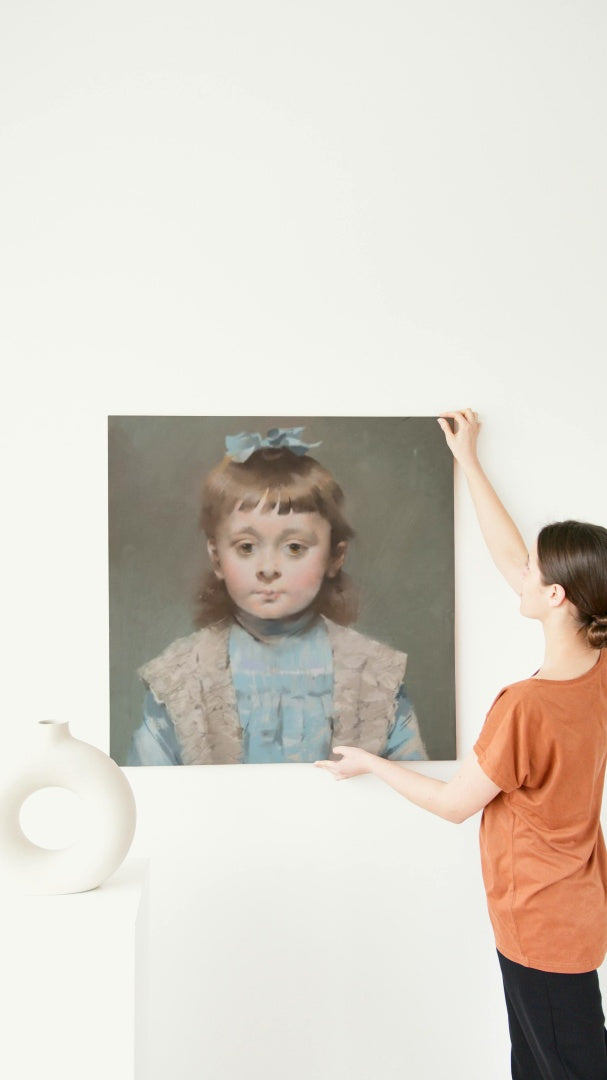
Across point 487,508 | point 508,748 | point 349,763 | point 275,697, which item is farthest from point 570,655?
point 275,697

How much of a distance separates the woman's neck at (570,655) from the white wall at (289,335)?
0.39 m

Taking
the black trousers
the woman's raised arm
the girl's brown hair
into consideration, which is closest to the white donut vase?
the girl's brown hair

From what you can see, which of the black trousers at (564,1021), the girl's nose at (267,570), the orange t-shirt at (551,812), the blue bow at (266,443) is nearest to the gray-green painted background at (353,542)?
the blue bow at (266,443)

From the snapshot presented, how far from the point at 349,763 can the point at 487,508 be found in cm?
64

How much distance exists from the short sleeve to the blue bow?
72 centimetres

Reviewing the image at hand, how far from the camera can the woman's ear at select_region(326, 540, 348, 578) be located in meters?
2.00

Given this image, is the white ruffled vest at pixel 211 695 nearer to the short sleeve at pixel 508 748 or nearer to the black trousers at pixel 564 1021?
the short sleeve at pixel 508 748

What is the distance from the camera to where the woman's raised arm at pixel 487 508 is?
1.98 m

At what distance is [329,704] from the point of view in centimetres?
199

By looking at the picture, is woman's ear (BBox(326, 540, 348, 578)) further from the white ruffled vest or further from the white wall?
the white wall

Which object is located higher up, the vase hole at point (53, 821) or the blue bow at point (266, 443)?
the blue bow at point (266, 443)

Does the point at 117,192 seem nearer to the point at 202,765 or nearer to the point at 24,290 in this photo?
the point at 24,290

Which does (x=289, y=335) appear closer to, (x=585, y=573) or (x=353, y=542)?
(x=353, y=542)

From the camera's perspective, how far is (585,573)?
64.1 inches
